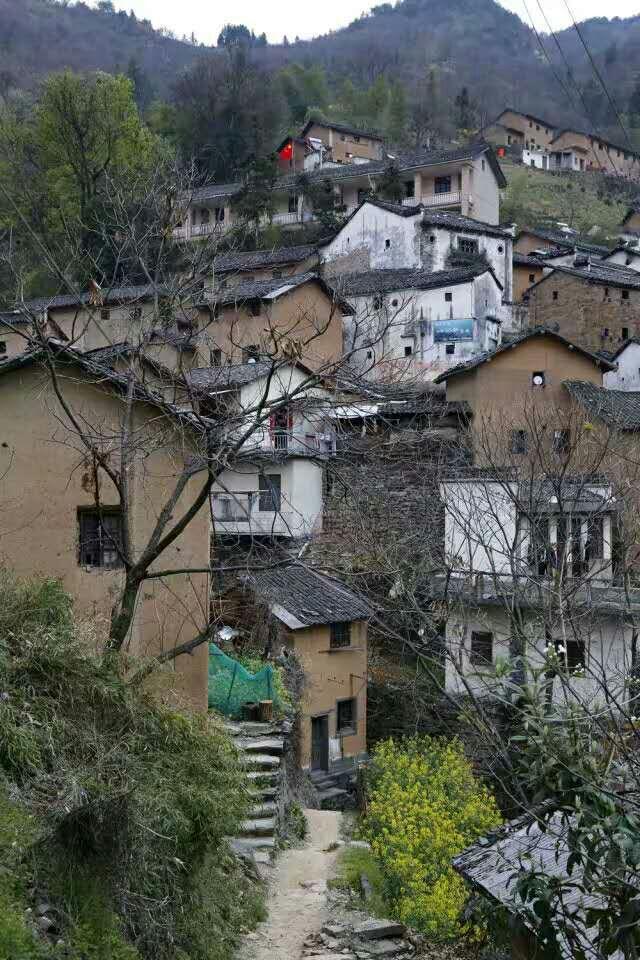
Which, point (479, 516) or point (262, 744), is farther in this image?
point (479, 516)

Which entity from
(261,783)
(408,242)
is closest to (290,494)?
(261,783)

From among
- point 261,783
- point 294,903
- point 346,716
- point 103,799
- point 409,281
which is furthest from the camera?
Result: point 409,281

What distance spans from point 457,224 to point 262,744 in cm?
2864

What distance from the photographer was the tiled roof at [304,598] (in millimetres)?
20812

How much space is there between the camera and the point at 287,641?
68.0ft

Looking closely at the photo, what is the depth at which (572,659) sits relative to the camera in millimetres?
19391

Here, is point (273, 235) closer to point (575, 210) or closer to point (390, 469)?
point (390, 469)

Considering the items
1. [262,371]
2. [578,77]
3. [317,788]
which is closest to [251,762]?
[317,788]

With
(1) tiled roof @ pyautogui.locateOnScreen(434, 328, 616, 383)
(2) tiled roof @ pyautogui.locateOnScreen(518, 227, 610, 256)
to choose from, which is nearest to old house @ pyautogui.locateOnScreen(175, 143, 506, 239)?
(2) tiled roof @ pyautogui.locateOnScreen(518, 227, 610, 256)

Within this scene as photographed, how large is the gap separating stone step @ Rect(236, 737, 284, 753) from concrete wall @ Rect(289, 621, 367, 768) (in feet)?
14.1

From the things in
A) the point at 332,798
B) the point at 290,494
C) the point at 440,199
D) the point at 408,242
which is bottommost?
the point at 332,798

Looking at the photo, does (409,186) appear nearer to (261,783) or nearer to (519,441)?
(519,441)

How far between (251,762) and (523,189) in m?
56.6

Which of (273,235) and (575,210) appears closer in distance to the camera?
(273,235)
